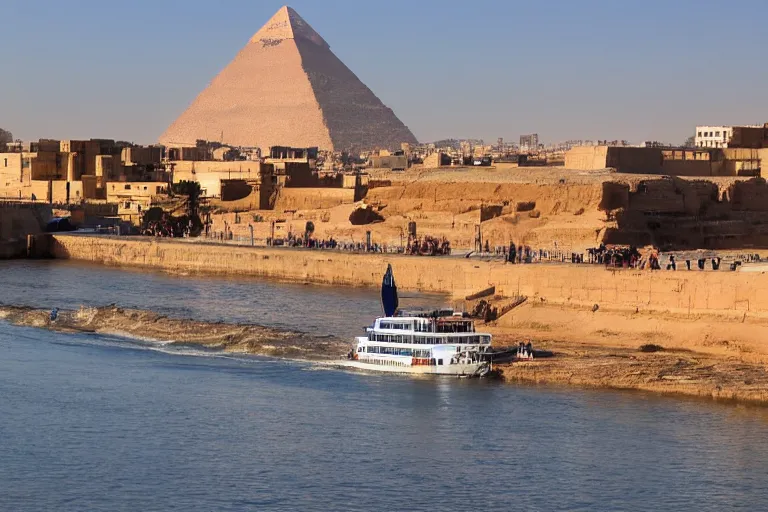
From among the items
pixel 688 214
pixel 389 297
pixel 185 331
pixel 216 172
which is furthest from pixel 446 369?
pixel 216 172

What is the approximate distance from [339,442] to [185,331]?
12.4 metres

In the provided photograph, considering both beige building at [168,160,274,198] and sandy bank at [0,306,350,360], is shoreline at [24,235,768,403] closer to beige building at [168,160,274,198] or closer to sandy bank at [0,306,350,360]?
sandy bank at [0,306,350,360]

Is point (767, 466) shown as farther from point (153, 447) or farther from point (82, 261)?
point (82, 261)

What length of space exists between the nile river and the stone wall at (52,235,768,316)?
5.39 m

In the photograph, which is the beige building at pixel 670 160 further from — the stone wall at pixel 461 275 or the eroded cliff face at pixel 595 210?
the stone wall at pixel 461 275

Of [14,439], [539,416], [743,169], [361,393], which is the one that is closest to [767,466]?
[539,416]

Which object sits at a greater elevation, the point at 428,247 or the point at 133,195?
the point at 133,195

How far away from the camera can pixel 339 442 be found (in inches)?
1005

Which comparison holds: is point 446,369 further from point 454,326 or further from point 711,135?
point 711,135

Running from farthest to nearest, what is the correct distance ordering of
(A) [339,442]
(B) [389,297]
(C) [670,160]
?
(C) [670,160] → (B) [389,297] → (A) [339,442]

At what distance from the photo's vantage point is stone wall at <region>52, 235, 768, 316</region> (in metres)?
33.2

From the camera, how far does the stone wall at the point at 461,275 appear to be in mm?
33188

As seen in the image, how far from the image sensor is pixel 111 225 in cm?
6794

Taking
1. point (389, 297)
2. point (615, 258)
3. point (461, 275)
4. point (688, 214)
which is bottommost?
point (389, 297)
